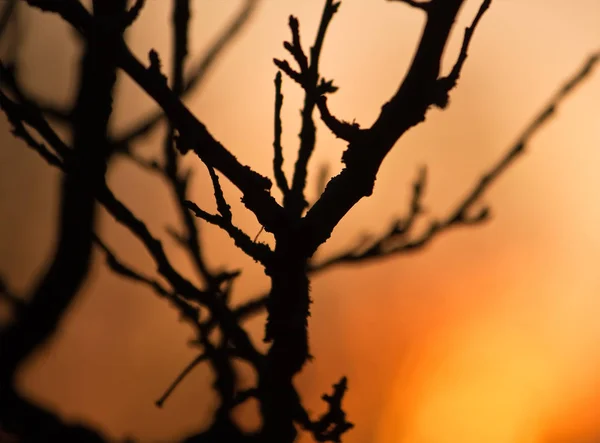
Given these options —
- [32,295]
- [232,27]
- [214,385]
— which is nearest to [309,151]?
[214,385]

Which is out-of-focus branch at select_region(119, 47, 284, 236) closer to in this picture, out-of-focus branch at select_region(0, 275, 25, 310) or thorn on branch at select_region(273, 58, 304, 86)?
thorn on branch at select_region(273, 58, 304, 86)

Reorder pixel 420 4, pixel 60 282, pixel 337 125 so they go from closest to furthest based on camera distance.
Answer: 1. pixel 420 4
2. pixel 337 125
3. pixel 60 282

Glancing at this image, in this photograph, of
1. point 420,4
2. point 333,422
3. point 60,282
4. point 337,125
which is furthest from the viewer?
point 60,282

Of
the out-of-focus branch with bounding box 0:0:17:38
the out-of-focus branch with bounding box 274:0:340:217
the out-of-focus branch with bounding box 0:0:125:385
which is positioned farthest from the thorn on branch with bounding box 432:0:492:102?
the out-of-focus branch with bounding box 0:0:17:38

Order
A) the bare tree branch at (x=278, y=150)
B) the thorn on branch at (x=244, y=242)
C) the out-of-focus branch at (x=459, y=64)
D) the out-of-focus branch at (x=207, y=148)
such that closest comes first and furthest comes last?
1. the out-of-focus branch at (x=207, y=148)
2. the out-of-focus branch at (x=459, y=64)
3. the thorn on branch at (x=244, y=242)
4. the bare tree branch at (x=278, y=150)

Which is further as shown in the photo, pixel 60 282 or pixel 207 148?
pixel 60 282

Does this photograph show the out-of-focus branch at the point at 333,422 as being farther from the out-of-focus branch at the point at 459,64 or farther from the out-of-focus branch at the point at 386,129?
the out-of-focus branch at the point at 459,64

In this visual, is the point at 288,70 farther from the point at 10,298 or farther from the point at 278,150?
the point at 10,298

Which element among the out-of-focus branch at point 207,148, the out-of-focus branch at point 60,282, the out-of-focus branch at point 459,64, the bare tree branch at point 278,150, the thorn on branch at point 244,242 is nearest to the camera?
the out-of-focus branch at point 207,148

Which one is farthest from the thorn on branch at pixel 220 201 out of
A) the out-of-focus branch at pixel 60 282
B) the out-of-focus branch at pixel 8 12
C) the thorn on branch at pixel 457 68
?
the out-of-focus branch at pixel 8 12

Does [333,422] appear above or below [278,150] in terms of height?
below

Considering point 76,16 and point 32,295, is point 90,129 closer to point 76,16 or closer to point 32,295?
point 76,16

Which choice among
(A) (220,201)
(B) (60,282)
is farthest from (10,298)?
(A) (220,201)
